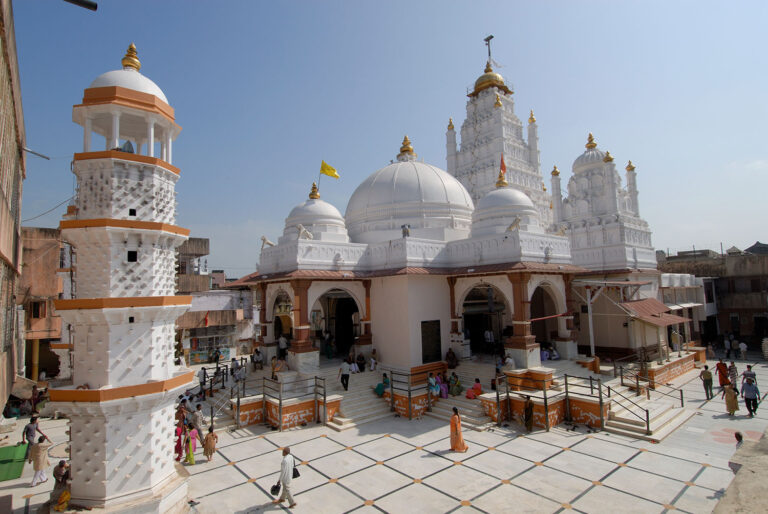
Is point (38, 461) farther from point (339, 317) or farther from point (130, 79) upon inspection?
point (339, 317)

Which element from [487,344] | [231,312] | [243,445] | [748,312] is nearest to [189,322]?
[231,312]

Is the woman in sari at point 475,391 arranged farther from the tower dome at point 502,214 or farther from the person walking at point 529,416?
the tower dome at point 502,214

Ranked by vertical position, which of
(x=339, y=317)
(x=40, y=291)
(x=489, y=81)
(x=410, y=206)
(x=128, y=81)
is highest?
(x=489, y=81)

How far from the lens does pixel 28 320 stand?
732 inches

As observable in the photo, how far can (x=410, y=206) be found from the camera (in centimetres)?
2066

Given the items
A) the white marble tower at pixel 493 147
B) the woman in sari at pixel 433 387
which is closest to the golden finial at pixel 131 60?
the woman in sari at pixel 433 387

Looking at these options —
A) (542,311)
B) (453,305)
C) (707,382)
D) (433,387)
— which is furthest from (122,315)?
(542,311)

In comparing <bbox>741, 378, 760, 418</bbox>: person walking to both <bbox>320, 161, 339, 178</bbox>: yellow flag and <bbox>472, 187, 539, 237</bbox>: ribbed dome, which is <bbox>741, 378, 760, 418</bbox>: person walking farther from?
<bbox>320, 161, 339, 178</bbox>: yellow flag

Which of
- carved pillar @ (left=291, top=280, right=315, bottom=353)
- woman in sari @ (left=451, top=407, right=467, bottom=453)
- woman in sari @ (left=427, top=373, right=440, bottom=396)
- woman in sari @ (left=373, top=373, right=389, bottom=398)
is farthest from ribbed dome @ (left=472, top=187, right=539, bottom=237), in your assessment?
woman in sari @ (left=451, top=407, right=467, bottom=453)

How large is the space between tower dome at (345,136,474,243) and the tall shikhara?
13.1 meters

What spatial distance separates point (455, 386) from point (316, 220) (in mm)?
9704

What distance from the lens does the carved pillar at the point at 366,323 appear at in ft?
58.0

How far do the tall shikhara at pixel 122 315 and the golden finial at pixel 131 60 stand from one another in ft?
1.20

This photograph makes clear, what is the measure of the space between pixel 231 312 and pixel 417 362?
16.6m
